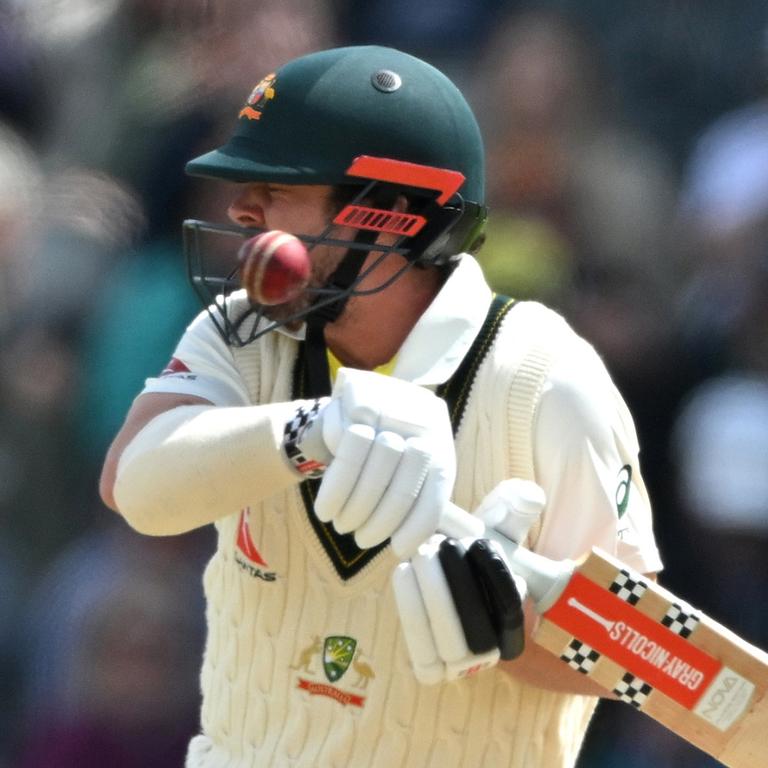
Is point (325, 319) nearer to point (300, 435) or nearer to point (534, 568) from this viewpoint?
point (300, 435)

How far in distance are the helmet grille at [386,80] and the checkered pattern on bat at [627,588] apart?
99 centimetres

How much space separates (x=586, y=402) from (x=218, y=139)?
246cm

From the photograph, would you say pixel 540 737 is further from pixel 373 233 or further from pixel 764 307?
pixel 764 307

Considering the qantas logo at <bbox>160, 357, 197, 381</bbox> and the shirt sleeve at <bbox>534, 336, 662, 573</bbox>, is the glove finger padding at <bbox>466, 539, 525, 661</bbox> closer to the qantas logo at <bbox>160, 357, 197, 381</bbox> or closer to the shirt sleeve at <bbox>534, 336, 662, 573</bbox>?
the shirt sleeve at <bbox>534, 336, 662, 573</bbox>

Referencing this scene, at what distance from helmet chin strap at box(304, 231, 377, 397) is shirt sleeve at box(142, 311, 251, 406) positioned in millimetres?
127

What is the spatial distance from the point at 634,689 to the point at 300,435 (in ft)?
2.11

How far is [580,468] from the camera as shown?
2695 mm

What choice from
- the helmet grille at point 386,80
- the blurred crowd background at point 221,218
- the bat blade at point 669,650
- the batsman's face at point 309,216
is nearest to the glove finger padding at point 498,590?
the bat blade at point 669,650

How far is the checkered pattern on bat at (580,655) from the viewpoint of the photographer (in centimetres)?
247

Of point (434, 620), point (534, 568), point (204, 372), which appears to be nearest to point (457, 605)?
point (434, 620)

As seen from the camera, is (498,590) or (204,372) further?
(204,372)

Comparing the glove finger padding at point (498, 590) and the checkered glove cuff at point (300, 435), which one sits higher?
the checkered glove cuff at point (300, 435)

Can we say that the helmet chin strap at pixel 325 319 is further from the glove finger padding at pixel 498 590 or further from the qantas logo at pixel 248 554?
the glove finger padding at pixel 498 590

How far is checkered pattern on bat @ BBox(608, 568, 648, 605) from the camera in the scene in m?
2.45
